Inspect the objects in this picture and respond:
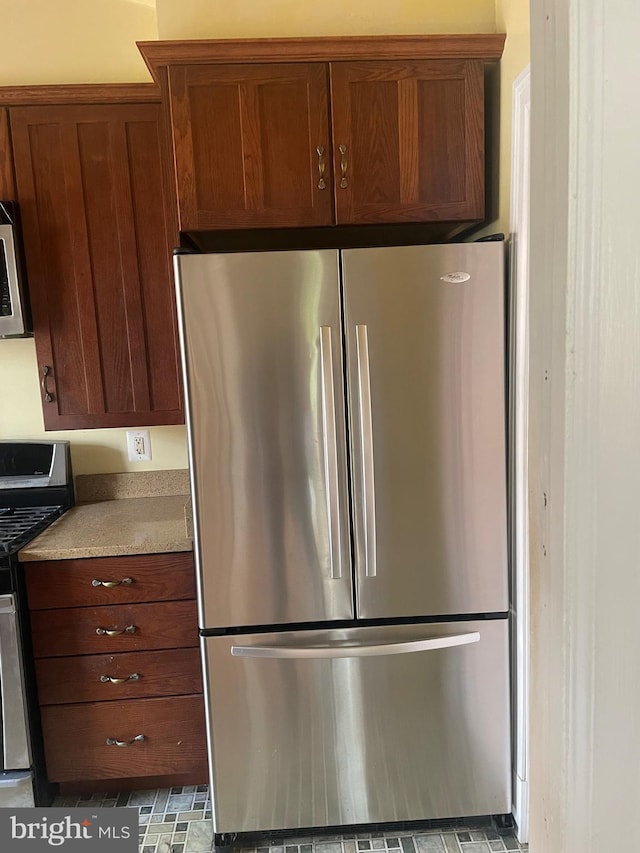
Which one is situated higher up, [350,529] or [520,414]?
[520,414]

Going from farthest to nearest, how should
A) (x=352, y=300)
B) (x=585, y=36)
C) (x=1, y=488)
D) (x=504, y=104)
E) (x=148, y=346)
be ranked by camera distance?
(x=1, y=488) < (x=148, y=346) < (x=504, y=104) < (x=352, y=300) < (x=585, y=36)

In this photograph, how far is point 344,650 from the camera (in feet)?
5.53

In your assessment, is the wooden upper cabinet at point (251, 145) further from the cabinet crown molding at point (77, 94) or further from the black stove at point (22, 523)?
the black stove at point (22, 523)

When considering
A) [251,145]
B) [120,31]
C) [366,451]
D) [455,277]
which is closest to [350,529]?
[366,451]

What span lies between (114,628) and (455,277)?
57.5 inches

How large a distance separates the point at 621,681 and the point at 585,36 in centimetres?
49

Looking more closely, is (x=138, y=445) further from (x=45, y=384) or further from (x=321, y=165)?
(x=321, y=165)

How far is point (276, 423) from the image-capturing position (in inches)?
63.9

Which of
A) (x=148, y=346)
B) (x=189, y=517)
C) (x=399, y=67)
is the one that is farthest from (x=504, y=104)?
(x=189, y=517)

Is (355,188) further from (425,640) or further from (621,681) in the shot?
(621,681)

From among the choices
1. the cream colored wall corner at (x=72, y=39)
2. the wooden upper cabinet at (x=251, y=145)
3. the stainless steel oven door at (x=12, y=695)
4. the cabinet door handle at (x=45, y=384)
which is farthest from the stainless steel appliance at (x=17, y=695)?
the cream colored wall corner at (x=72, y=39)

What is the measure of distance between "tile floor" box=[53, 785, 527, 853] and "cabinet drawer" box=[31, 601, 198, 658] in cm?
55

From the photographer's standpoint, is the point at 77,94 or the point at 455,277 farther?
the point at 77,94

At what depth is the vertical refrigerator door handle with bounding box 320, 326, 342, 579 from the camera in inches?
62.8
